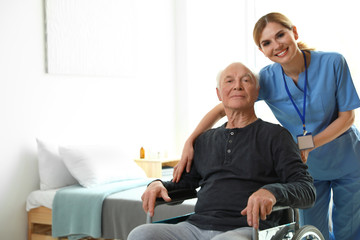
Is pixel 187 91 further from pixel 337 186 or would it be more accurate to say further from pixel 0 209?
pixel 337 186

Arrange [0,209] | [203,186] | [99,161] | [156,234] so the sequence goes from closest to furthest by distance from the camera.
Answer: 1. [156,234]
2. [203,186]
3. [0,209]
4. [99,161]

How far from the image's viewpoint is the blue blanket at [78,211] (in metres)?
3.21

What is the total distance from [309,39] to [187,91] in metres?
1.42

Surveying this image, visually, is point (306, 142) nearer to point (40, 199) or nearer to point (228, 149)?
point (228, 149)

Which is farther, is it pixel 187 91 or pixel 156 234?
pixel 187 91

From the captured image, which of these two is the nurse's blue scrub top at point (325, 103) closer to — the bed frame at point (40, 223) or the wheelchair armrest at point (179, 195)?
the wheelchair armrest at point (179, 195)

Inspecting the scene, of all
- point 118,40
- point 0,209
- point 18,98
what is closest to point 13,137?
point 18,98

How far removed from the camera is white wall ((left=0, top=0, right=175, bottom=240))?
11.4 feet

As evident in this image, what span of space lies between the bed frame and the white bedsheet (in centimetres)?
3

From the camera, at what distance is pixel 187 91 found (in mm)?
5355

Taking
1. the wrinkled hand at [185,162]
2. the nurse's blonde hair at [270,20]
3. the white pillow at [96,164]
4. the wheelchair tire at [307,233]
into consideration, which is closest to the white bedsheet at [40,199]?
the white pillow at [96,164]

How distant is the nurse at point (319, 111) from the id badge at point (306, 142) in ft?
0.04

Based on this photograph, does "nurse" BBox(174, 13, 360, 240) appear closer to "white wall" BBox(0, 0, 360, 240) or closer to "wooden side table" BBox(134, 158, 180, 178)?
"white wall" BBox(0, 0, 360, 240)

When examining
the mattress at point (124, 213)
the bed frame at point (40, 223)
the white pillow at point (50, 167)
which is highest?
the white pillow at point (50, 167)
